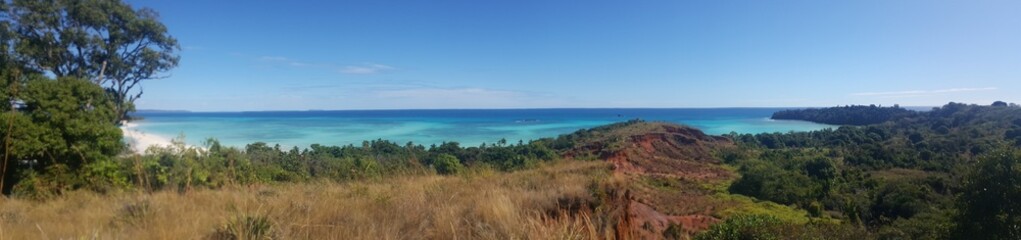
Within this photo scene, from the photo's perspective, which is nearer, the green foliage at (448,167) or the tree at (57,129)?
the tree at (57,129)

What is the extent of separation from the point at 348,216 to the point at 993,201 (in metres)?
19.4

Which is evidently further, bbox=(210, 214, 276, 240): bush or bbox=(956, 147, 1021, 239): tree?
bbox=(956, 147, 1021, 239): tree

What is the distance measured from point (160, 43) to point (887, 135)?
3483 inches

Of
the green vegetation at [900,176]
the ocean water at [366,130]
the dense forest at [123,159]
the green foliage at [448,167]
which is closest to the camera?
the dense forest at [123,159]

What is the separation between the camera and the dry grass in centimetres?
345

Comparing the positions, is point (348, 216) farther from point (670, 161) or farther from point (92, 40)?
point (670, 161)

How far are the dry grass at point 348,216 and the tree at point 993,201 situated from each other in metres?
15.7

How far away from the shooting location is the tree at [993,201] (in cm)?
1406

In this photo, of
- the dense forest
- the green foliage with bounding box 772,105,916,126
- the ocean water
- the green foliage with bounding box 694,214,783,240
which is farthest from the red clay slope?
the green foliage with bounding box 772,105,916,126

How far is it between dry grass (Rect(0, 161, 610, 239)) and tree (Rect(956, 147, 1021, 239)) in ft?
51.6

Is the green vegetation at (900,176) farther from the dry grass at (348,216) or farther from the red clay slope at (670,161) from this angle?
the dry grass at (348,216)

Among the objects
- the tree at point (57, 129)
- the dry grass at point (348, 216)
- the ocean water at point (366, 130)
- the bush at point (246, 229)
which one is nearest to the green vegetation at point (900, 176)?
the dry grass at point (348, 216)

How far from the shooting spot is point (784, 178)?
3806 centimetres

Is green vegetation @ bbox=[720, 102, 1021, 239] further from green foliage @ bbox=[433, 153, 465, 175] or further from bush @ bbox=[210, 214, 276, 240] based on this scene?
bush @ bbox=[210, 214, 276, 240]
